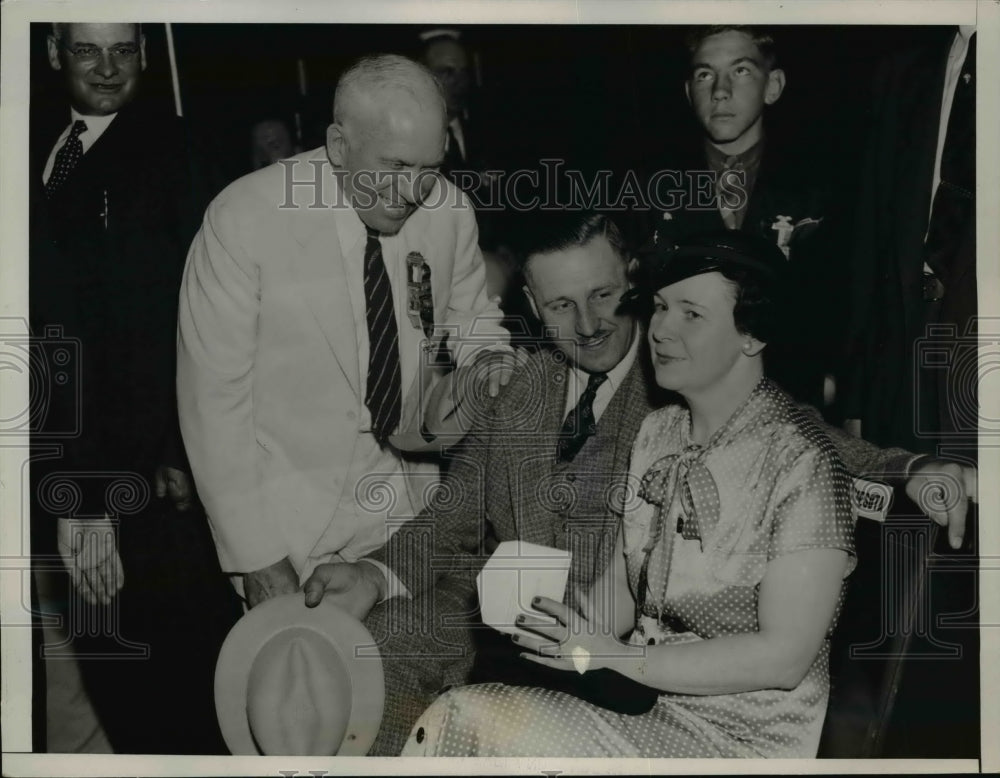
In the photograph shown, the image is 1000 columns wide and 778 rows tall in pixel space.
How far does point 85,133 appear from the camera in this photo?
118 inches

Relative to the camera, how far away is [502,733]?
2.83 m

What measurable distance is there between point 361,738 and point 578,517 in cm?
87

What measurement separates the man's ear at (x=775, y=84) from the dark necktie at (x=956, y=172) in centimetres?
50

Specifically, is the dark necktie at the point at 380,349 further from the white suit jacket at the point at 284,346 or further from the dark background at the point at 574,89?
the dark background at the point at 574,89

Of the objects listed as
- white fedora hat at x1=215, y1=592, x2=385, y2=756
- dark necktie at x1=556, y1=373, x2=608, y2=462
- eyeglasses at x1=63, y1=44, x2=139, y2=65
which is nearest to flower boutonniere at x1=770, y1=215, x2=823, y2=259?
dark necktie at x1=556, y1=373, x2=608, y2=462

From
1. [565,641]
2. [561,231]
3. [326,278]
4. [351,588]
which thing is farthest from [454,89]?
[565,641]

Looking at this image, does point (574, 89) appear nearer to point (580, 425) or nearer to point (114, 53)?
point (580, 425)

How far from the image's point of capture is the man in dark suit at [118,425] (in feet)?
9.73

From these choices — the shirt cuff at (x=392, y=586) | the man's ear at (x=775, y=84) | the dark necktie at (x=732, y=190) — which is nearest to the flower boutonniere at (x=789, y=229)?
the dark necktie at (x=732, y=190)

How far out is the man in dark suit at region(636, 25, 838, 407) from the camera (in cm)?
287

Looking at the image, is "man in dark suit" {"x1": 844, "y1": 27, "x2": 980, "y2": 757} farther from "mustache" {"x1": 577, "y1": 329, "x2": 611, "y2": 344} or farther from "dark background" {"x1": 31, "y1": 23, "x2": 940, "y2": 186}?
"mustache" {"x1": 577, "y1": 329, "x2": 611, "y2": 344}

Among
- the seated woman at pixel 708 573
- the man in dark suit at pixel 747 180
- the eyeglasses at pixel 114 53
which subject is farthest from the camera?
the eyeglasses at pixel 114 53

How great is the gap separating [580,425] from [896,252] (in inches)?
39.7

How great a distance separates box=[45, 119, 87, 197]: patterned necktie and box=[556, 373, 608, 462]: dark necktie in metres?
1.60
